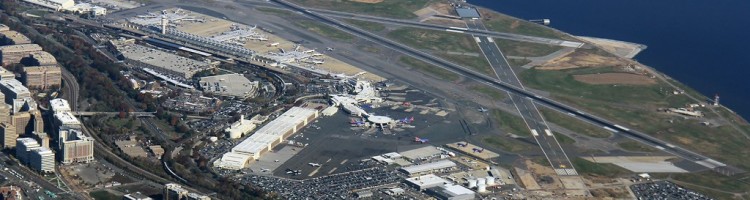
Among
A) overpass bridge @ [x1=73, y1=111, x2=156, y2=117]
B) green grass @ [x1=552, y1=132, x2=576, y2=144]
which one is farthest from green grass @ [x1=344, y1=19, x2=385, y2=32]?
overpass bridge @ [x1=73, y1=111, x2=156, y2=117]

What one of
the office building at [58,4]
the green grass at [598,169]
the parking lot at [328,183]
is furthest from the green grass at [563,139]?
the office building at [58,4]

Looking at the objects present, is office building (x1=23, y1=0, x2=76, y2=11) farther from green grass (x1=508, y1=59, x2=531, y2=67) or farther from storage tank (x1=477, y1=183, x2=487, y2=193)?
storage tank (x1=477, y1=183, x2=487, y2=193)

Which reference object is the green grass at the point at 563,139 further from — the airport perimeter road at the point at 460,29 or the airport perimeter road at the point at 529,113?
the airport perimeter road at the point at 460,29

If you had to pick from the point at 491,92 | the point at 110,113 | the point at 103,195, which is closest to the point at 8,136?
the point at 110,113

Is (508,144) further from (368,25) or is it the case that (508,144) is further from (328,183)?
(368,25)

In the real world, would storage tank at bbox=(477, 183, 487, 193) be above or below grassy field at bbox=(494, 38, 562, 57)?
below

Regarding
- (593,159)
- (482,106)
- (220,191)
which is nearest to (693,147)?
(593,159)
